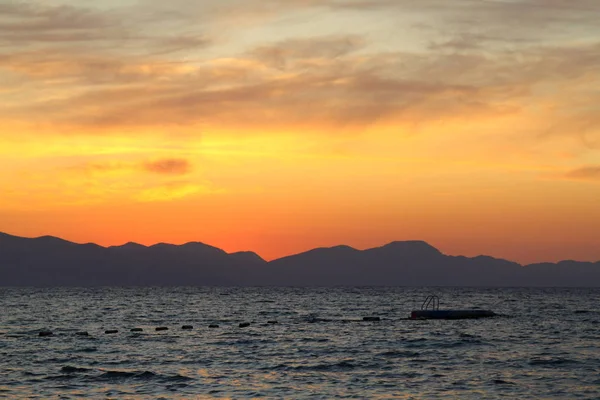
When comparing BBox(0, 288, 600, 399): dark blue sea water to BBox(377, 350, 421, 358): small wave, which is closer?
BBox(0, 288, 600, 399): dark blue sea water

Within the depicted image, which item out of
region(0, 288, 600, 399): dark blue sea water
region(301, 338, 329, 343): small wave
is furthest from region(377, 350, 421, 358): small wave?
region(301, 338, 329, 343): small wave

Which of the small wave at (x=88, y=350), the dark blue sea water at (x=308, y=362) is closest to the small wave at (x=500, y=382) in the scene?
the dark blue sea water at (x=308, y=362)

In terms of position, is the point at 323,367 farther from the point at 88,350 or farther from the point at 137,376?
the point at 88,350

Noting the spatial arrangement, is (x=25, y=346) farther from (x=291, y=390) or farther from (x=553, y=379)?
(x=553, y=379)


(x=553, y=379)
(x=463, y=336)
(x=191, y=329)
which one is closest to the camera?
(x=553, y=379)

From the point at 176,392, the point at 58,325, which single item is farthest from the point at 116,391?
the point at 58,325

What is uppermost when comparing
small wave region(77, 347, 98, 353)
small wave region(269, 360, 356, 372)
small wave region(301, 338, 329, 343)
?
small wave region(301, 338, 329, 343)

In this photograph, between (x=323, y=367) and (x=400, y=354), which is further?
(x=400, y=354)

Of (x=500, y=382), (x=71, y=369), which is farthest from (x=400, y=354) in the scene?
(x=71, y=369)

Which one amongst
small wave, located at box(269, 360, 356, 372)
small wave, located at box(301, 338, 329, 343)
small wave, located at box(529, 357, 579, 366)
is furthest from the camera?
small wave, located at box(301, 338, 329, 343)

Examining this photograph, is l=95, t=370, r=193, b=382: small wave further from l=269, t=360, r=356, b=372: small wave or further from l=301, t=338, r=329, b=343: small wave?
l=301, t=338, r=329, b=343: small wave

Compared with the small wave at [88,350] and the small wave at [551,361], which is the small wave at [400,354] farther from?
the small wave at [88,350]

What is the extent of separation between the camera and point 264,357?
65750 millimetres

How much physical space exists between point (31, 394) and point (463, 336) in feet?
160
